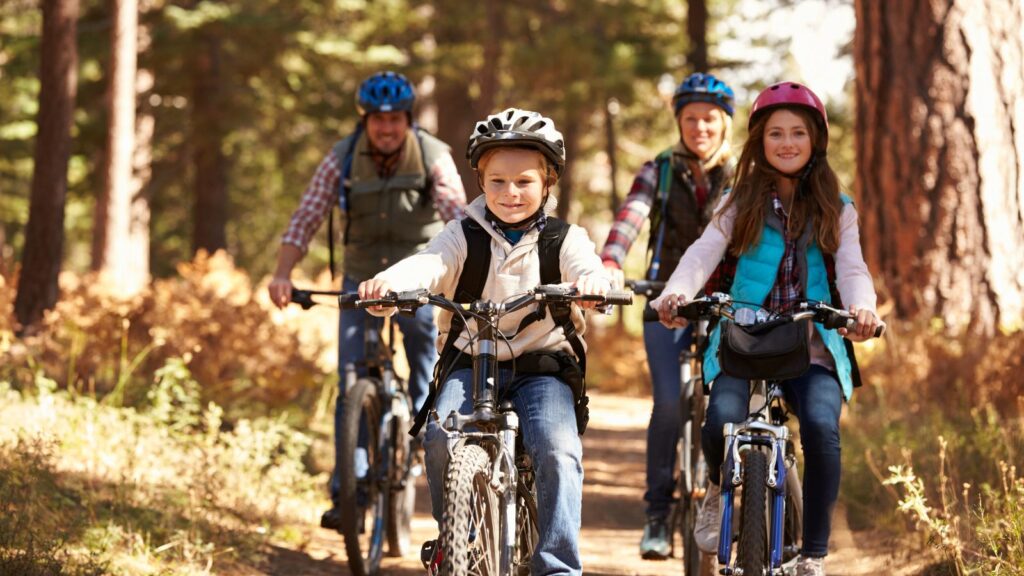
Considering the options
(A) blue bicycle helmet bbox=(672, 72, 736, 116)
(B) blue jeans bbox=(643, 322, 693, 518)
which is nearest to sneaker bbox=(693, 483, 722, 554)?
(B) blue jeans bbox=(643, 322, 693, 518)

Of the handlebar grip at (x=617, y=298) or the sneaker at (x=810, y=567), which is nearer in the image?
the handlebar grip at (x=617, y=298)

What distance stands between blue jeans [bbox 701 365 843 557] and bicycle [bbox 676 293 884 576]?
0.22ft

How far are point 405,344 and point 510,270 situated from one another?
9.00 ft

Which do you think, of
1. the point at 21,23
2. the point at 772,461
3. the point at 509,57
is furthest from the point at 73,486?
the point at 21,23

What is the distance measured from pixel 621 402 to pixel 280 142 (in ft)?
31.6

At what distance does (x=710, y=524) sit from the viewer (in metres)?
5.23

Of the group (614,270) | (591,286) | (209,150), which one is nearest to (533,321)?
(591,286)

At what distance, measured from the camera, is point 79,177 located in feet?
89.1

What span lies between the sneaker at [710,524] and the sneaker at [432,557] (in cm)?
137

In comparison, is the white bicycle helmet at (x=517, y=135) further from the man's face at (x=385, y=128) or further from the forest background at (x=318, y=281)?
the man's face at (x=385, y=128)

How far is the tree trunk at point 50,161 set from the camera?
11508 mm

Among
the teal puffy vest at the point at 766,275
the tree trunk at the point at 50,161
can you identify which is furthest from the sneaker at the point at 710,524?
the tree trunk at the point at 50,161

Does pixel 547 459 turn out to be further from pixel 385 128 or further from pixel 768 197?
pixel 385 128

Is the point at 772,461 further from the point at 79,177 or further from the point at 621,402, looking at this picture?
the point at 79,177
